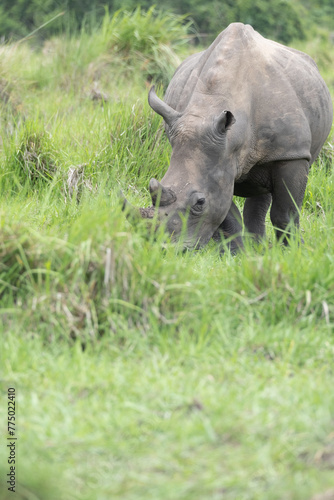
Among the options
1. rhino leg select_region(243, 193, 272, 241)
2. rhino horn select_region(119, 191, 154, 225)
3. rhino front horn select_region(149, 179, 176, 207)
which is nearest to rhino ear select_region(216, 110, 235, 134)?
rhino front horn select_region(149, 179, 176, 207)

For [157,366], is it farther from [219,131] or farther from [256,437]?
[219,131]

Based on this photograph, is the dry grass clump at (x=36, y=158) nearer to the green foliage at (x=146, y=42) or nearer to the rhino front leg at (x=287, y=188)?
the rhino front leg at (x=287, y=188)

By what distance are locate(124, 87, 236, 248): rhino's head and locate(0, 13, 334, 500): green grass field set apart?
24 centimetres

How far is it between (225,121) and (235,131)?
0.21 m

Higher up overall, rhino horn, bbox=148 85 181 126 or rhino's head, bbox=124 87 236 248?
rhino horn, bbox=148 85 181 126

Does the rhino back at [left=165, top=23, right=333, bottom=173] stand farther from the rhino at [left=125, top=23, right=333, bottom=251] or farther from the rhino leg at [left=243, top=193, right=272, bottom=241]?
the rhino leg at [left=243, top=193, right=272, bottom=241]

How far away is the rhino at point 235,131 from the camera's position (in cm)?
496

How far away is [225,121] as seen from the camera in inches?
192

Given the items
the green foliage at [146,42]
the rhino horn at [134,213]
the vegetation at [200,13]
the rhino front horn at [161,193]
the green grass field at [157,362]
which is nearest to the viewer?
the green grass field at [157,362]

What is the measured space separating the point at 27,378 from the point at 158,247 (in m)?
1.07

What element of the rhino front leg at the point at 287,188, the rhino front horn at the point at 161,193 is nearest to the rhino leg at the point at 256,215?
A: the rhino front leg at the point at 287,188

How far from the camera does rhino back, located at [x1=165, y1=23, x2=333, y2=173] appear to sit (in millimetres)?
5172

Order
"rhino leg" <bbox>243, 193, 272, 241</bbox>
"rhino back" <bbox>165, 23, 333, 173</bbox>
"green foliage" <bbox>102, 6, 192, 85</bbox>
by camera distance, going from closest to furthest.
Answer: "rhino back" <bbox>165, 23, 333, 173</bbox> < "rhino leg" <bbox>243, 193, 272, 241</bbox> < "green foliage" <bbox>102, 6, 192, 85</bbox>

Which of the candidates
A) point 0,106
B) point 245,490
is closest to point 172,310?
point 245,490
